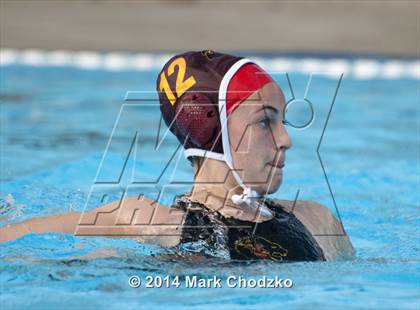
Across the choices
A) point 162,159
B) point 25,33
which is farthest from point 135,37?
point 162,159

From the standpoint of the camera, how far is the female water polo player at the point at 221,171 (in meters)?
3.14

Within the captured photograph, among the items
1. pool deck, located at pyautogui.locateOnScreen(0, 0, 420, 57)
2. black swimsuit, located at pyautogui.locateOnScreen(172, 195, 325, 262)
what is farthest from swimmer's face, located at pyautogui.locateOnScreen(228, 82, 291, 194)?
pool deck, located at pyautogui.locateOnScreen(0, 0, 420, 57)

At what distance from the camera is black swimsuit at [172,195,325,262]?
3.22 m

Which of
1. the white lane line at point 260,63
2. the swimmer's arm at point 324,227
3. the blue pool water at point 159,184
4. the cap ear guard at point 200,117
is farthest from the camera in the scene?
the white lane line at point 260,63

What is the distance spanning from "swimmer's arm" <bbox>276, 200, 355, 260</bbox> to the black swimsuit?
0.51ft

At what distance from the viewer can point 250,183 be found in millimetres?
3195

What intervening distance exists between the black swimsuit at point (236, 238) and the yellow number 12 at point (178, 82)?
39 cm

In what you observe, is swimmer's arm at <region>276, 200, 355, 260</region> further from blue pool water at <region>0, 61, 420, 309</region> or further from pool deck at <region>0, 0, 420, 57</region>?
pool deck at <region>0, 0, 420, 57</region>

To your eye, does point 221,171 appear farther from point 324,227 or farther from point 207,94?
point 324,227

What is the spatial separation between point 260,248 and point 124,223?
492mm

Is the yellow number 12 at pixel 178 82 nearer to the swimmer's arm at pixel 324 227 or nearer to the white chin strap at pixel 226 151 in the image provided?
the white chin strap at pixel 226 151

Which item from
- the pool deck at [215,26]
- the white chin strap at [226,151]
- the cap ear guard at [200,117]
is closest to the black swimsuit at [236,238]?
the white chin strap at [226,151]

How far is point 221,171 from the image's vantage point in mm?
3223

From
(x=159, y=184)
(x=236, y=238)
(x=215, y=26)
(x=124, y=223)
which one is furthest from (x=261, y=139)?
(x=215, y=26)
